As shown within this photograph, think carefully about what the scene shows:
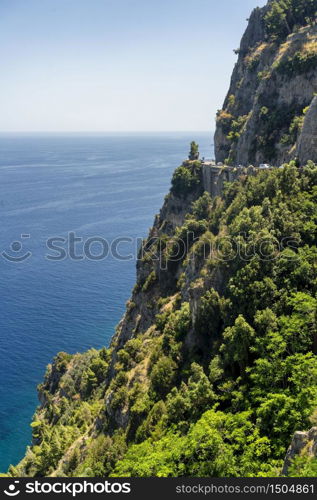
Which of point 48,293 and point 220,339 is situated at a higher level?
point 220,339

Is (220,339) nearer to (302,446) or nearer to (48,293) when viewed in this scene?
(302,446)

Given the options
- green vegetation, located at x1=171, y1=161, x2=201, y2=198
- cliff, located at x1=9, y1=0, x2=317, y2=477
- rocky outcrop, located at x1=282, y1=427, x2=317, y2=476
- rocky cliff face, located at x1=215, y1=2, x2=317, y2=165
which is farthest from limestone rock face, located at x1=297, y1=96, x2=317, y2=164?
rocky outcrop, located at x1=282, y1=427, x2=317, y2=476

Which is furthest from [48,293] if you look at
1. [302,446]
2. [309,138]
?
[302,446]

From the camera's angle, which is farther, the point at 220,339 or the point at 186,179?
the point at 186,179

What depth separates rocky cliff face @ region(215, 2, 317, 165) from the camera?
67.3 meters

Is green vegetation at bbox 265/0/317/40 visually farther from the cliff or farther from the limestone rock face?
the limestone rock face

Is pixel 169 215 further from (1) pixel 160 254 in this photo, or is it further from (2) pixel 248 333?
(2) pixel 248 333

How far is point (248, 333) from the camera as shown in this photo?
36469mm

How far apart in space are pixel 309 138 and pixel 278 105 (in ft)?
69.1

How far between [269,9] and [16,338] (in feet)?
285

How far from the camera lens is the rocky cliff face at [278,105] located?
2650 inches
